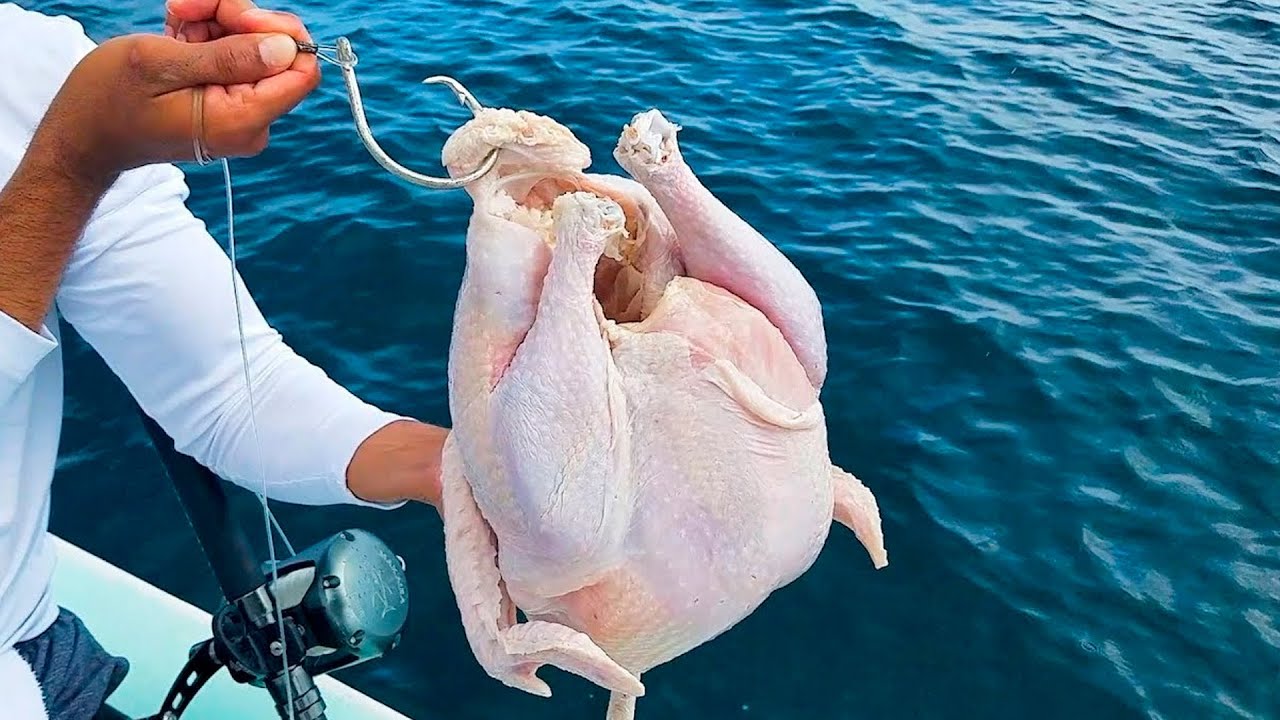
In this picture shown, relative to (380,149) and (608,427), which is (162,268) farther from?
(608,427)

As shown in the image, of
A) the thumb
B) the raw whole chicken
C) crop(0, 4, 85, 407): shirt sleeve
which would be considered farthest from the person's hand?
crop(0, 4, 85, 407): shirt sleeve

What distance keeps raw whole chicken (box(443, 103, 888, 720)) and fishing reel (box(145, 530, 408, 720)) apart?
89 cm

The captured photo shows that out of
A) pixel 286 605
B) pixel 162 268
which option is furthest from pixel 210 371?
pixel 286 605

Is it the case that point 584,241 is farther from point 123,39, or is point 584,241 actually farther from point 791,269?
point 123,39

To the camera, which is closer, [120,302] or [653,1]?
[120,302]

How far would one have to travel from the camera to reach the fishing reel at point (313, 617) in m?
2.23

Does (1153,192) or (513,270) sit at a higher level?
(513,270)

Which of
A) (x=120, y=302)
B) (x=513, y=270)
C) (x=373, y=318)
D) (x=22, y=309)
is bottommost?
(x=373, y=318)

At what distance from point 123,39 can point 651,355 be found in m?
0.85

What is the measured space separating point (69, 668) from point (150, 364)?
2.28ft

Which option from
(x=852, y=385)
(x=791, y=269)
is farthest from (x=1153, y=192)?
(x=791, y=269)

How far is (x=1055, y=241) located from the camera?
6332 mm

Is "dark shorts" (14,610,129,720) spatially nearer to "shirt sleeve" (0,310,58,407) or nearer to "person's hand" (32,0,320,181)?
"shirt sleeve" (0,310,58,407)

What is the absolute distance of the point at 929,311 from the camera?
562cm
